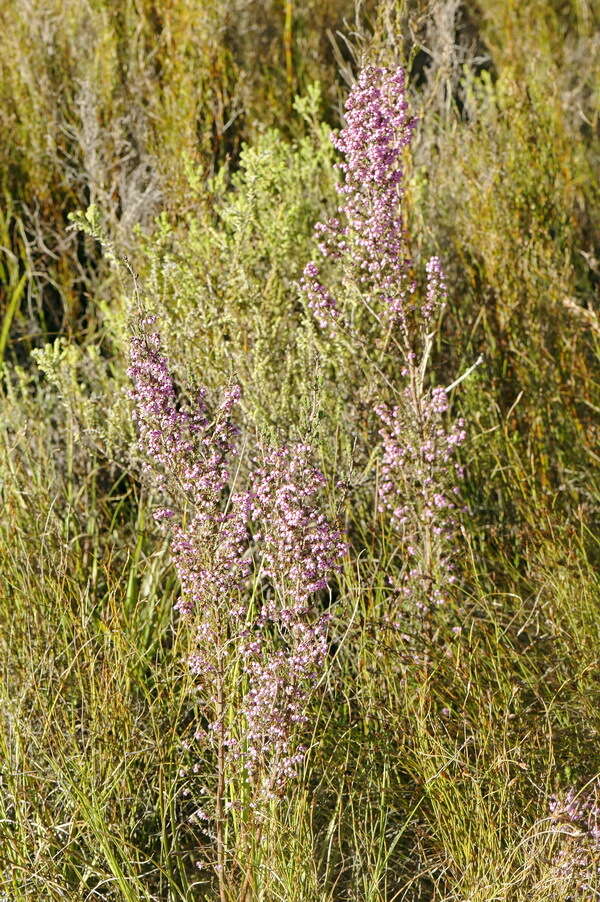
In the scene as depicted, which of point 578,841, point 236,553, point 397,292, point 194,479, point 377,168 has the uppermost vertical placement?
point 377,168

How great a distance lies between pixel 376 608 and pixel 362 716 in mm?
239

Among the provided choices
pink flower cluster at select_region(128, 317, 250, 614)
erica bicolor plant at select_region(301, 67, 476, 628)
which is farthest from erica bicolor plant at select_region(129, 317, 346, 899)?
erica bicolor plant at select_region(301, 67, 476, 628)

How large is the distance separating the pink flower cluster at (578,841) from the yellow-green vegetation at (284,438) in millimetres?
22

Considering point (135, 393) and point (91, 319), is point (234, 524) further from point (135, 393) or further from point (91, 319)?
point (91, 319)

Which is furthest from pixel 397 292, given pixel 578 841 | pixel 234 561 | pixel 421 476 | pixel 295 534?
pixel 578 841

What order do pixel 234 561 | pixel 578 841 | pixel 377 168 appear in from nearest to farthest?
pixel 234 561 → pixel 578 841 → pixel 377 168

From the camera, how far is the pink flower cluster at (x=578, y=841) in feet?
5.99

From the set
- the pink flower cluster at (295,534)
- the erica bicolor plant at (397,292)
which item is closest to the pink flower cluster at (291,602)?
the pink flower cluster at (295,534)

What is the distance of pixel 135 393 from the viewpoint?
1.91 metres

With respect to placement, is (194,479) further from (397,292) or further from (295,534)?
(397,292)

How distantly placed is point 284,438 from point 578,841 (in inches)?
43.6

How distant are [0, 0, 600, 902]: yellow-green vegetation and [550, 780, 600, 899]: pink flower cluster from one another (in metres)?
0.02

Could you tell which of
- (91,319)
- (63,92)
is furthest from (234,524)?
(63,92)

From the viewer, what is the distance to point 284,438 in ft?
8.23
